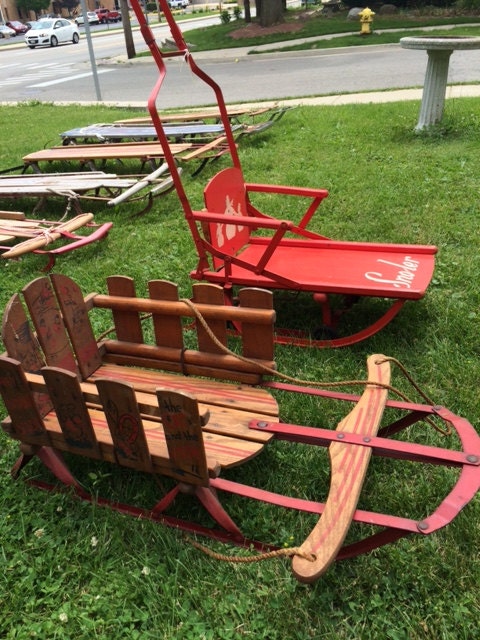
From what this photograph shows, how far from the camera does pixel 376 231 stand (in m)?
4.93

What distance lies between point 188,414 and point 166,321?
35.6 inches

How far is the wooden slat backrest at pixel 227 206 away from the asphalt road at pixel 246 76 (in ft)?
21.3

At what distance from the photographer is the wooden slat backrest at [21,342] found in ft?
7.85

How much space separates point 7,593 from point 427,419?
72.3 inches

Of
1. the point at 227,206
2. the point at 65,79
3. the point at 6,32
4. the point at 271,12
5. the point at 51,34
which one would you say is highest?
the point at 227,206

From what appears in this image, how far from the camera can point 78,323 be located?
2740 mm

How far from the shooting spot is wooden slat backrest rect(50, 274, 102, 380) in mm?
2633

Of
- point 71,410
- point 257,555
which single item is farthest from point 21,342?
point 257,555

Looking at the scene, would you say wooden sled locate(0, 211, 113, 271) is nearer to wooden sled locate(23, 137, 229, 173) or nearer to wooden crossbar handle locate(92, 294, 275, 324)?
wooden sled locate(23, 137, 229, 173)

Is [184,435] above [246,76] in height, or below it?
above

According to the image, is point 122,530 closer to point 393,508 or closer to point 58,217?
point 393,508

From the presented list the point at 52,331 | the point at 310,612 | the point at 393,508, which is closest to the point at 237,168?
the point at 52,331

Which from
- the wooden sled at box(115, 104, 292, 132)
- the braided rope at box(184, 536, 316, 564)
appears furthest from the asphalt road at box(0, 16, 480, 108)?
the braided rope at box(184, 536, 316, 564)

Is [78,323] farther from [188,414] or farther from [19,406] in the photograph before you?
[188,414]
